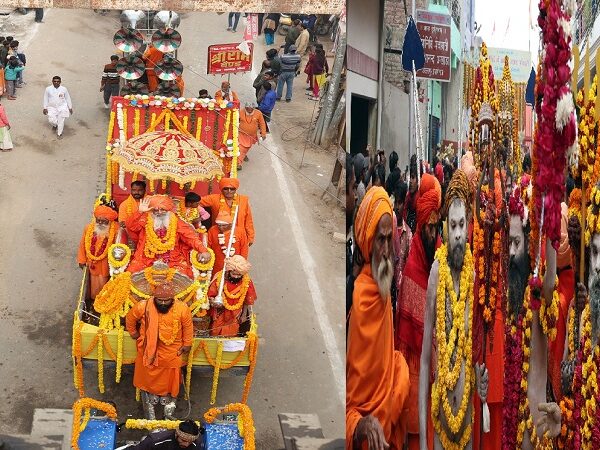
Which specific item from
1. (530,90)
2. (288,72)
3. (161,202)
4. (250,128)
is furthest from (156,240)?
(530,90)

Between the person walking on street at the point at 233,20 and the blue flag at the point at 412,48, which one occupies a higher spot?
the person walking on street at the point at 233,20

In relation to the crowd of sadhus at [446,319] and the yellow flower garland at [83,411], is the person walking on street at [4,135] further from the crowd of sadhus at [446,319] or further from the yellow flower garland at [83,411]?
the crowd of sadhus at [446,319]

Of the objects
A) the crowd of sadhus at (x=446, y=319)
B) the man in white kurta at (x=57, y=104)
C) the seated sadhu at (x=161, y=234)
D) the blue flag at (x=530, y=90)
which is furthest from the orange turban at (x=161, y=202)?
the blue flag at (x=530, y=90)

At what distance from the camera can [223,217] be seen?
4270 millimetres

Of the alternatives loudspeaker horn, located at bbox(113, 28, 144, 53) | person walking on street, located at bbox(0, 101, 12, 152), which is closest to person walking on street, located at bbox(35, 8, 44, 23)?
loudspeaker horn, located at bbox(113, 28, 144, 53)

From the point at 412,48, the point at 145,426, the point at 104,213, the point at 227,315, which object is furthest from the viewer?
the point at 227,315

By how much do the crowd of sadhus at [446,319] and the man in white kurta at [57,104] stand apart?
158 centimetres

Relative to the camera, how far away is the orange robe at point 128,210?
4.24m

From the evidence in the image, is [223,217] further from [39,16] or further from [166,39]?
[39,16]

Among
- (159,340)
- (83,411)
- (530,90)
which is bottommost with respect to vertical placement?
(83,411)

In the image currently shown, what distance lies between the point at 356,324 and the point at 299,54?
155cm

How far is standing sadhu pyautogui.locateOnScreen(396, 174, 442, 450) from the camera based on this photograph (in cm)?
305

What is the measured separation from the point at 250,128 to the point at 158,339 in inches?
44.5

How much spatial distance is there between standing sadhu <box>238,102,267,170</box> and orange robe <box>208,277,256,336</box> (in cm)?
68
